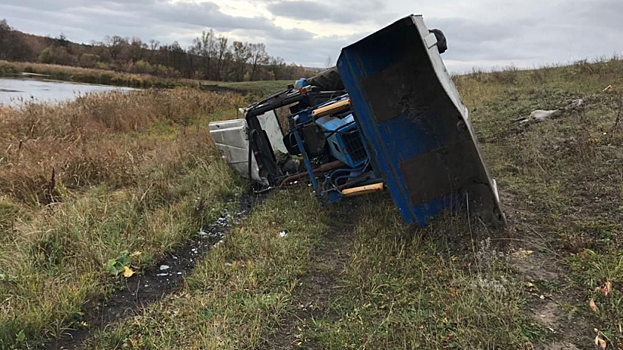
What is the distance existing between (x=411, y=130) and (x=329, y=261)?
54.7 inches

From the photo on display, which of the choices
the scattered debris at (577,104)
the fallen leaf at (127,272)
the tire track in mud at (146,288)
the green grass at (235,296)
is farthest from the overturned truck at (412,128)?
the scattered debris at (577,104)

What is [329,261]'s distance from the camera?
3541 mm

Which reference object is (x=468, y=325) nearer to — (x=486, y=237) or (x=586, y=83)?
(x=486, y=237)

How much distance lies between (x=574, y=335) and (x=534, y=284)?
1.76ft

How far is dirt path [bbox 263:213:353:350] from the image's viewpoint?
8.49 ft

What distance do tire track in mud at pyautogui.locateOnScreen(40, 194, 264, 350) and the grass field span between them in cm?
8

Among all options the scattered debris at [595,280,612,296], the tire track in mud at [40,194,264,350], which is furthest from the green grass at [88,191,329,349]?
the scattered debris at [595,280,612,296]

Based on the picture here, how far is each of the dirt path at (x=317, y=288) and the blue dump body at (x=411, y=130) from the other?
0.73 m

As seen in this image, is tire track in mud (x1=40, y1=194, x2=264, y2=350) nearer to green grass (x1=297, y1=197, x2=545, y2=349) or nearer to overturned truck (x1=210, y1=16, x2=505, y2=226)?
green grass (x1=297, y1=197, x2=545, y2=349)

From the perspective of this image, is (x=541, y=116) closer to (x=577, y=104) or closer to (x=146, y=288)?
(x=577, y=104)

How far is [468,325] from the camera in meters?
2.40

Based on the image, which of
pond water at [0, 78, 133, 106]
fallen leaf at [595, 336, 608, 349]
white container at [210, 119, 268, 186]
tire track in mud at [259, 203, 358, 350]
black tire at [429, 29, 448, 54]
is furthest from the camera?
pond water at [0, 78, 133, 106]

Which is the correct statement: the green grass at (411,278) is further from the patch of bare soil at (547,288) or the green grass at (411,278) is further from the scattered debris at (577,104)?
the scattered debris at (577,104)

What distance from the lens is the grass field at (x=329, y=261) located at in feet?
8.20
